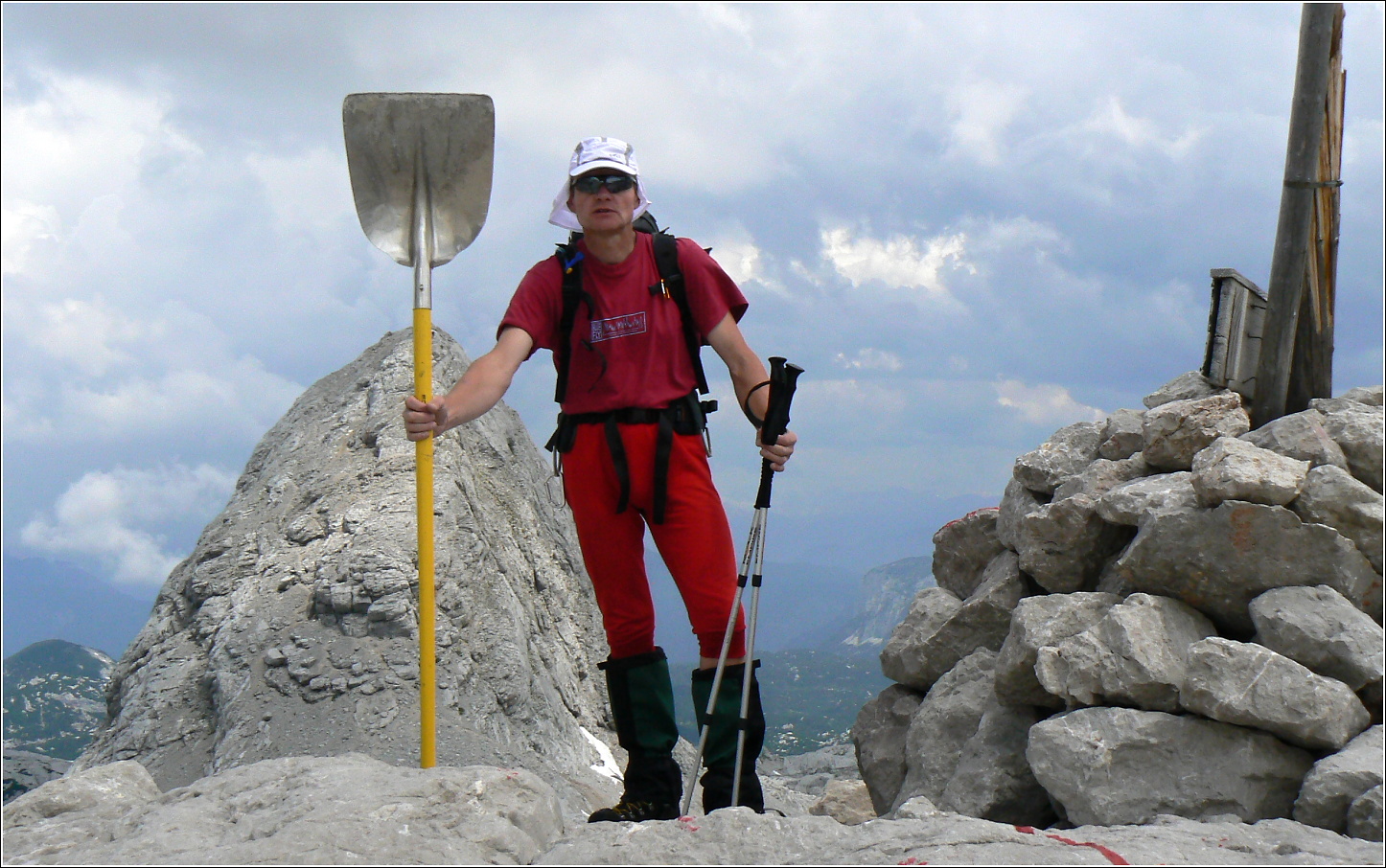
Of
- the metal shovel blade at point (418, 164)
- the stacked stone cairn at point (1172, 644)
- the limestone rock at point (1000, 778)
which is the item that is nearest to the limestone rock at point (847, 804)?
the stacked stone cairn at point (1172, 644)

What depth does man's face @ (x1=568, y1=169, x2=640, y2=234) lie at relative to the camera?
17.1 ft

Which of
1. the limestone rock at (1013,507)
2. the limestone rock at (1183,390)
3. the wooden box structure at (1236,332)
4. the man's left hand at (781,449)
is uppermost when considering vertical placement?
the wooden box structure at (1236,332)

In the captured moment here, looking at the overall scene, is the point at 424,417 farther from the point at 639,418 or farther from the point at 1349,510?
the point at 1349,510

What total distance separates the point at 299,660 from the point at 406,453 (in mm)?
2570

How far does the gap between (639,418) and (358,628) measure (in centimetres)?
550

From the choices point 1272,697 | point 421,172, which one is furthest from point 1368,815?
point 421,172

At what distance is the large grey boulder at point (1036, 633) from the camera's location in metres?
6.13

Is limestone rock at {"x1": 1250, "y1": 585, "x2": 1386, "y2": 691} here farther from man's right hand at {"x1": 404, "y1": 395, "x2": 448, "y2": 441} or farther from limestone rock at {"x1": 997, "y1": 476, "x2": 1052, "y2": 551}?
man's right hand at {"x1": 404, "y1": 395, "x2": 448, "y2": 441}

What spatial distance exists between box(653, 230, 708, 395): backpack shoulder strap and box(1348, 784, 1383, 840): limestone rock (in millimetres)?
3608

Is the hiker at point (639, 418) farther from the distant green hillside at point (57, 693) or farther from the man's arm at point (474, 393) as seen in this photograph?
the distant green hillside at point (57, 693)

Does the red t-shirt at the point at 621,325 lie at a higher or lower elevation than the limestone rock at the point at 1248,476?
higher

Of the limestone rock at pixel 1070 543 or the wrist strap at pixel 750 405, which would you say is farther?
the limestone rock at pixel 1070 543

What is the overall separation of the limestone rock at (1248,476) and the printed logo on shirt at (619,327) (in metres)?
3.34

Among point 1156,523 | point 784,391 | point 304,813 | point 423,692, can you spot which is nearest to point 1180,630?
point 1156,523
